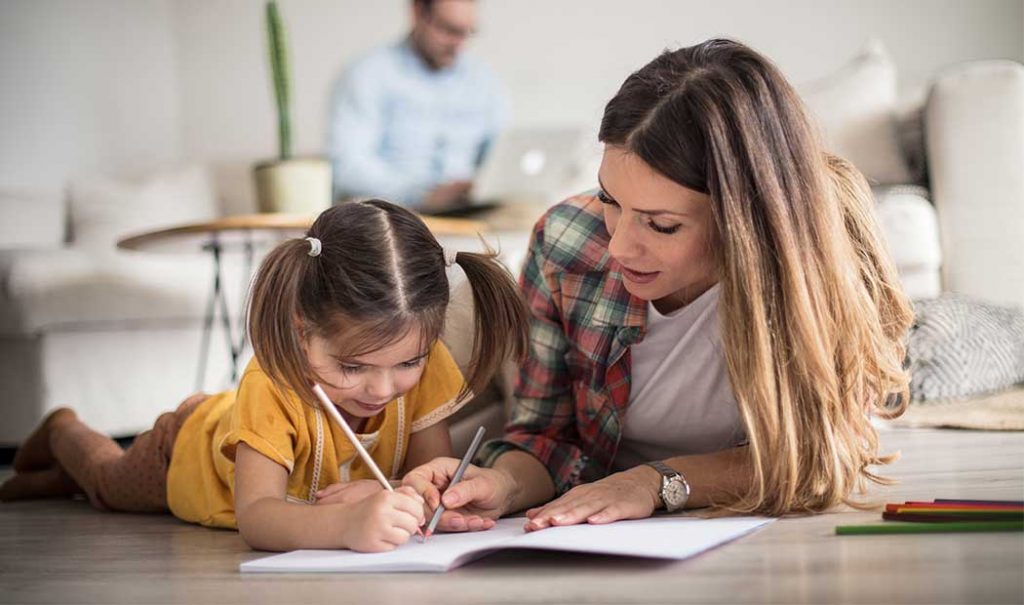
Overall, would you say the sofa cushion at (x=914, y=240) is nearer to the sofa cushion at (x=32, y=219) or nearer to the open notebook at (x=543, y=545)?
the open notebook at (x=543, y=545)

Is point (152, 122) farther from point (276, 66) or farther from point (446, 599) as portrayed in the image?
point (446, 599)

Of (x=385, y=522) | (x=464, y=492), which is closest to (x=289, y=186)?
(x=464, y=492)

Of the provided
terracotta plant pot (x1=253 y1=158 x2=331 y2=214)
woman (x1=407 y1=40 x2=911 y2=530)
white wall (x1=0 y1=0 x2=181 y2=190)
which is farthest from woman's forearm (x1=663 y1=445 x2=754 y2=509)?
white wall (x1=0 y1=0 x2=181 y2=190)

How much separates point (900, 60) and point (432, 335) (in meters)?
3.51

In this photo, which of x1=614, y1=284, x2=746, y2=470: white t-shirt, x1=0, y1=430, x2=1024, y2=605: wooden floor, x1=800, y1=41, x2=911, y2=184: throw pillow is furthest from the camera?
x1=800, y1=41, x2=911, y2=184: throw pillow

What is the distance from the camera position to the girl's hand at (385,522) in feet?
3.55

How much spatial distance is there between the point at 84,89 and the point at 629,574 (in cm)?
396

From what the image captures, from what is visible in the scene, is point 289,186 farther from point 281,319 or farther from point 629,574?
point 629,574

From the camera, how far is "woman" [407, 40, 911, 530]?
45.8 inches

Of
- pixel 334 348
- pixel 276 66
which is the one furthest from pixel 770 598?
pixel 276 66

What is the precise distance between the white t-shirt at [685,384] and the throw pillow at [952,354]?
0.98 metres

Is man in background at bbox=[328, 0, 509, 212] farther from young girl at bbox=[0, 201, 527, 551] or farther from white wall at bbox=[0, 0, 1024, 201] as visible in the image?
young girl at bbox=[0, 201, 527, 551]

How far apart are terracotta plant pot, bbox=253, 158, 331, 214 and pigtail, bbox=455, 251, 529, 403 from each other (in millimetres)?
1348

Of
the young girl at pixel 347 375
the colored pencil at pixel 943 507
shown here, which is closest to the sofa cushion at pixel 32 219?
the young girl at pixel 347 375
